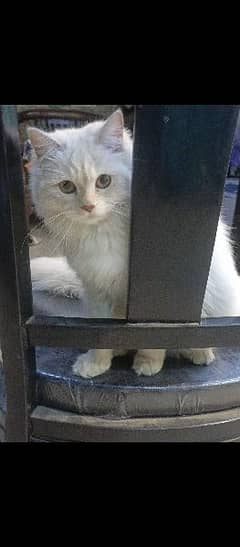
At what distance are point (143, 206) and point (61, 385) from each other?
325 mm

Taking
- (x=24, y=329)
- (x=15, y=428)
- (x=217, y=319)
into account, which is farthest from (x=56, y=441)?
(x=217, y=319)

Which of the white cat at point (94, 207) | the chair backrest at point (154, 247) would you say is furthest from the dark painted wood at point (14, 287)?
the white cat at point (94, 207)

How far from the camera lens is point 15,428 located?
63 centimetres

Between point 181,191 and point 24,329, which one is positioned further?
point 24,329

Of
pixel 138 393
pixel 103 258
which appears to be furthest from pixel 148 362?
pixel 103 258

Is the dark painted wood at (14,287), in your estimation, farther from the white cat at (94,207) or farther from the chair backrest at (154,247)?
the white cat at (94,207)

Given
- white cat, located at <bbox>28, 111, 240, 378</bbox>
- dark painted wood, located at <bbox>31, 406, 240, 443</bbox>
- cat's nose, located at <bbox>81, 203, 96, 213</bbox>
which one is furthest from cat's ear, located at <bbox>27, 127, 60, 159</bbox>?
dark painted wood, located at <bbox>31, 406, 240, 443</bbox>

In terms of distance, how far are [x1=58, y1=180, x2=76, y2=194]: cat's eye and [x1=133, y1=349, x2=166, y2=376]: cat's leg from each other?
285mm

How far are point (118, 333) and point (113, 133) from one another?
1.05ft

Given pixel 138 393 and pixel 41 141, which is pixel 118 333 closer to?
pixel 138 393

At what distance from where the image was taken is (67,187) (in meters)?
0.65

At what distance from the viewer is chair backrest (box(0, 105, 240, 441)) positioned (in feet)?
1.39

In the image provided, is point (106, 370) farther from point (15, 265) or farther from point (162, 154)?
point (162, 154)
